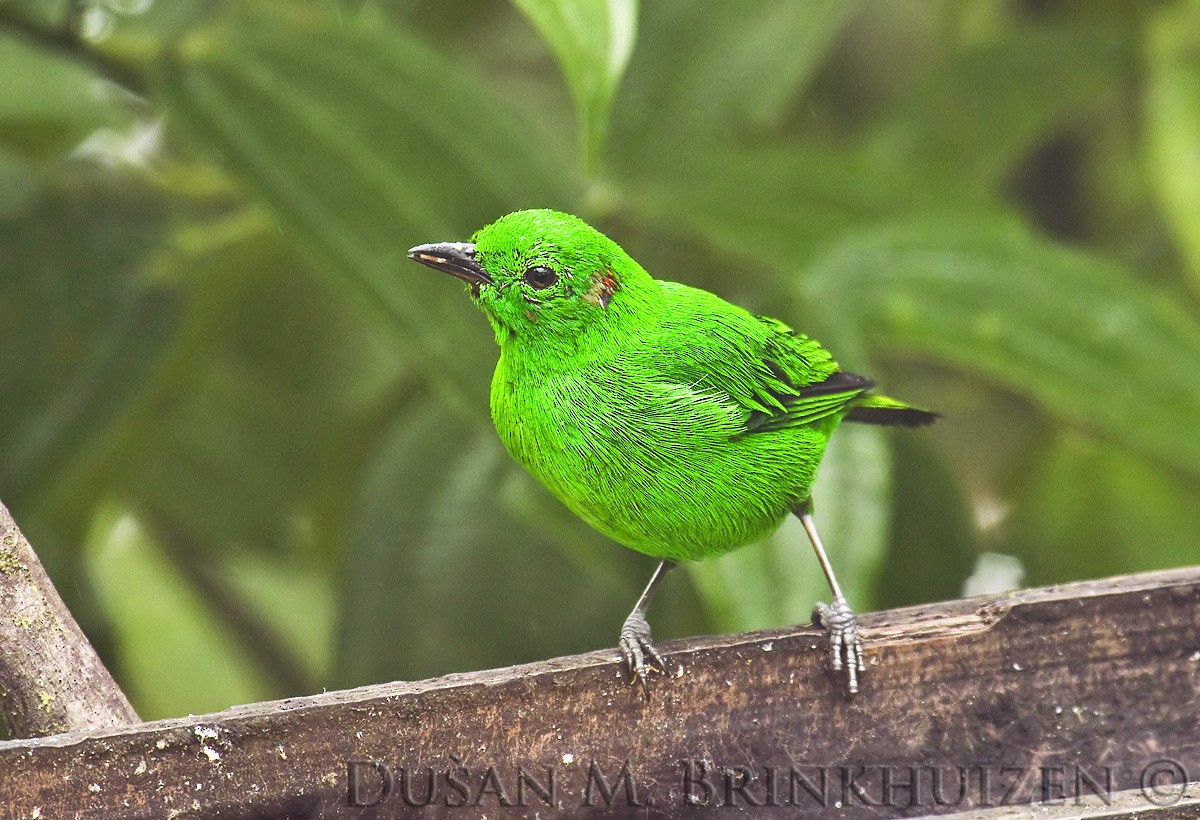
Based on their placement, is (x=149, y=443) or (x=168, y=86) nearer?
(x=168, y=86)

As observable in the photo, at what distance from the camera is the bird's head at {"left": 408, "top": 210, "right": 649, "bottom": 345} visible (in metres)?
1.34

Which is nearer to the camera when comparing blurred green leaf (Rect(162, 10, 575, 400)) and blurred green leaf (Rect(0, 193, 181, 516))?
blurred green leaf (Rect(162, 10, 575, 400))

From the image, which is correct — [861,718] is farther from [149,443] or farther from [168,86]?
[149,443]

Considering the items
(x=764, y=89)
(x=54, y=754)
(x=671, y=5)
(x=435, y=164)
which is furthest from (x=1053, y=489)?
(x=54, y=754)

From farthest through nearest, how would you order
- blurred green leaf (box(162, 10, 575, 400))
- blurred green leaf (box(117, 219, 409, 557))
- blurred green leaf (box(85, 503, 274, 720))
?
blurred green leaf (box(85, 503, 274, 720)), blurred green leaf (box(117, 219, 409, 557)), blurred green leaf (box(162, 10, 575, 400))

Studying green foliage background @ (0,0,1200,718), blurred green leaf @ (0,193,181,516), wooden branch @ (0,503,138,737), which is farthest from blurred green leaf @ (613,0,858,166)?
wooden branch @ (0,503,138,737)

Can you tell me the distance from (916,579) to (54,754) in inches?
67.4

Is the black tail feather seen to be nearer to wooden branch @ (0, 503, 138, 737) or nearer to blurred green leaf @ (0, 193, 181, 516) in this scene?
wooden branch @ (0, 503, 138, 737)

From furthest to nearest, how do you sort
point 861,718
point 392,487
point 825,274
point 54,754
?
point 392,487, point 825,274, point 861,718, point 54,754

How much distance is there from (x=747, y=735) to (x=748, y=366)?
454 millimetres

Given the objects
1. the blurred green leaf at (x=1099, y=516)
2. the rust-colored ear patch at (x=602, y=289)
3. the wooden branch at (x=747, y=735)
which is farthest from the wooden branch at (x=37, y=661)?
the blurred green leaf at (x=1099, y=516)

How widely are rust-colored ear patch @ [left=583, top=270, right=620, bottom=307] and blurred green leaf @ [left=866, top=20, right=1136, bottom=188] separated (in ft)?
4.84

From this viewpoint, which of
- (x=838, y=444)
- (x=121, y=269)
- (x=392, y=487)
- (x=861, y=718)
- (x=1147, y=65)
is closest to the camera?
(x=861, y=718)

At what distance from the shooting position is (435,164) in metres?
2.11
